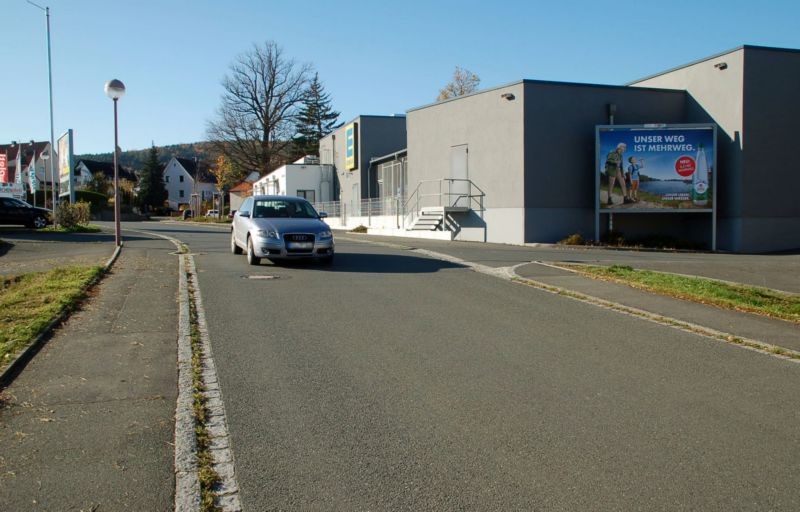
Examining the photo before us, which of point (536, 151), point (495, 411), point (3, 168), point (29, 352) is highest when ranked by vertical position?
point (3, 168)

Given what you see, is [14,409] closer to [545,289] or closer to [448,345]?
[448,345]

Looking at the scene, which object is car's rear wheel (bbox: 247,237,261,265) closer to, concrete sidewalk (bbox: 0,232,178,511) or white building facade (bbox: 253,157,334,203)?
concrete sidewalk (bbox: 0,232,178,511)

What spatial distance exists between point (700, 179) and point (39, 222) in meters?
28.3

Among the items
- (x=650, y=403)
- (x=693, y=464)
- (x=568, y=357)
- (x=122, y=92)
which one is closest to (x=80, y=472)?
(x=693, y=464)

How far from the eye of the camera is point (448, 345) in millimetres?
7902

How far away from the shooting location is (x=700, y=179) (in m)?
25.7

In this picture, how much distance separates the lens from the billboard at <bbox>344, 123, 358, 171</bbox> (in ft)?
142

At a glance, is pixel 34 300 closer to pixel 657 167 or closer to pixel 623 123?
pixel 657 167

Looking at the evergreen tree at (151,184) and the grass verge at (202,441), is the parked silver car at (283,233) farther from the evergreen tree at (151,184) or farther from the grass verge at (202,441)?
the evergreen tree at (151,184)

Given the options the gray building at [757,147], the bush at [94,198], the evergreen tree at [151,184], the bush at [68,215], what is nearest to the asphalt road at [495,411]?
the gray building at [757,147]

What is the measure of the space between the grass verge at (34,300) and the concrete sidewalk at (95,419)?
267 mm

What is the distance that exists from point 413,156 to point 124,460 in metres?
29.0

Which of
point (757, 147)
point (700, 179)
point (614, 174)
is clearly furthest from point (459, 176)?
point (757, 147)

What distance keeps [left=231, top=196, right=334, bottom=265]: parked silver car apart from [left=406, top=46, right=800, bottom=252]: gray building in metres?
12.3
